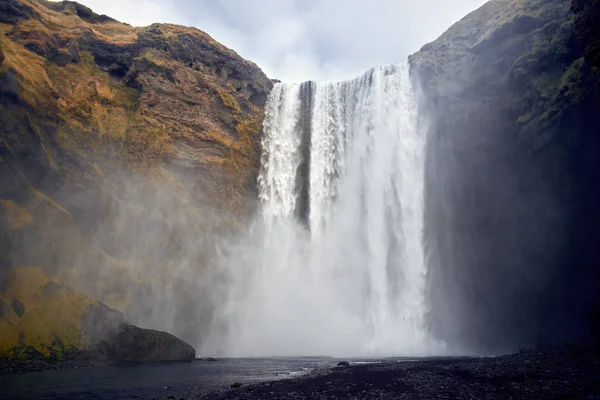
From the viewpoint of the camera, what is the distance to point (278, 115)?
55.2 meters

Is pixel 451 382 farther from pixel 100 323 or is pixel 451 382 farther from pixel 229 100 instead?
pixel 229 100

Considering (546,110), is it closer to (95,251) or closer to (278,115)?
(278,115)

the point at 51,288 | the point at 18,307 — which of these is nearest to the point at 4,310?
the point at 18,307

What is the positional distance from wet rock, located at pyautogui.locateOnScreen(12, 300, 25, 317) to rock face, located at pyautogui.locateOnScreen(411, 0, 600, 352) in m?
33.9

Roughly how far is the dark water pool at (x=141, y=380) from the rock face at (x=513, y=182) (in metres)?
18.8

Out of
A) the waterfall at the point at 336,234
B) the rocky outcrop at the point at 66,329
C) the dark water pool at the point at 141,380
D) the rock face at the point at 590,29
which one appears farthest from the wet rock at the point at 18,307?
the rock face at the point at 590,29

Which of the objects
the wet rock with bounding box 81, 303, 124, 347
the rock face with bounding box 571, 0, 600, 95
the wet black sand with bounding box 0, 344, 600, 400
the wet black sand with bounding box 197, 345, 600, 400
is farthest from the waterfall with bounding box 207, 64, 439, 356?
the rock face with bounding box 571, 0, 600, 95

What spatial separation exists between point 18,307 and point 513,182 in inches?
1552

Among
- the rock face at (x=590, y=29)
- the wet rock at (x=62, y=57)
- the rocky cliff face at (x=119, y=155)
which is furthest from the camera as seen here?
the wet rock at (x=62, y=57)

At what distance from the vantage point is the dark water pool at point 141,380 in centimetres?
1830

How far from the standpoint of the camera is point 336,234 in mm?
48500

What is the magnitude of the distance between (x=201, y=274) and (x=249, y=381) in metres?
21.2

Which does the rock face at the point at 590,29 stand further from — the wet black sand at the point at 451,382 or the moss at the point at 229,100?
the moss at the point at 229,100

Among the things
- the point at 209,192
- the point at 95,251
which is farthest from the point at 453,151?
the point at 95,251
